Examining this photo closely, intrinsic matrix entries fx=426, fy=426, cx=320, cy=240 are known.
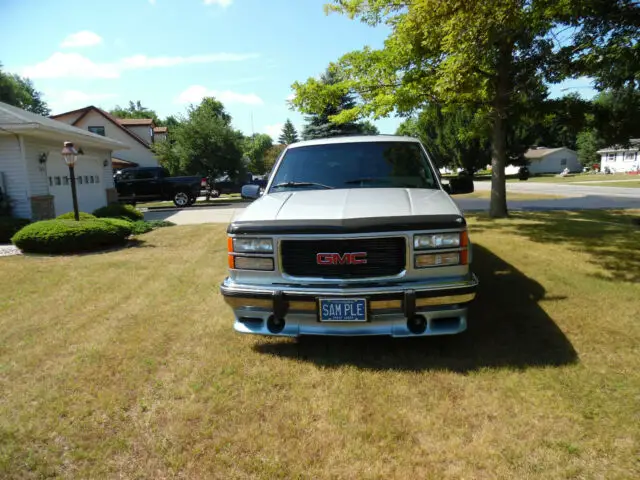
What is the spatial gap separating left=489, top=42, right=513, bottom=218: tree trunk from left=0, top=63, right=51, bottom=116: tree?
4556cm

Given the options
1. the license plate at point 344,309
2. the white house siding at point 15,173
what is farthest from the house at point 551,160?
the license plate at point 344,309

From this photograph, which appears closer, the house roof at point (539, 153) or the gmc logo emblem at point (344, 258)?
the gmc logo emblem at point (344, 258)

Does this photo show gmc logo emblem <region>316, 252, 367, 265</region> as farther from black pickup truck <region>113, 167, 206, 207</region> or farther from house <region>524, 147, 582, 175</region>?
house <region>524, 147, 582, 175</region>

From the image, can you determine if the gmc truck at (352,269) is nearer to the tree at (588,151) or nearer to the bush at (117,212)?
the bush at (117,212)

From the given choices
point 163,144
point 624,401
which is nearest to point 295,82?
point 624,401

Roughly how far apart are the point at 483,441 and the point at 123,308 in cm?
433

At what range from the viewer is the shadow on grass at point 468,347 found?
3439 mm

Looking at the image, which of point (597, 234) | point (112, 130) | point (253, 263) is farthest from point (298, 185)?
point (112, 130)

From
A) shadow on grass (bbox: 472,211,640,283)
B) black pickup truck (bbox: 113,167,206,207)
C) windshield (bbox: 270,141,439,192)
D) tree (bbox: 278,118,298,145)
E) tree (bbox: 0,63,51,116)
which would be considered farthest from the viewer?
tree (bbox: 278,118,298,145)

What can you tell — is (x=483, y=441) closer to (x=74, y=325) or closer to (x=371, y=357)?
(x=371, y=357)

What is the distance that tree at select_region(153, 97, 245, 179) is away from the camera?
27.8 meters

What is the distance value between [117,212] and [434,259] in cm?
1325

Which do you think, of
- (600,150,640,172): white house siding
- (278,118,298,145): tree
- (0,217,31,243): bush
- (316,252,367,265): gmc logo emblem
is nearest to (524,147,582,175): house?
(600,150,640,172): white house siding

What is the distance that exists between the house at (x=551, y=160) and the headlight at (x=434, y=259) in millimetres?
66041
